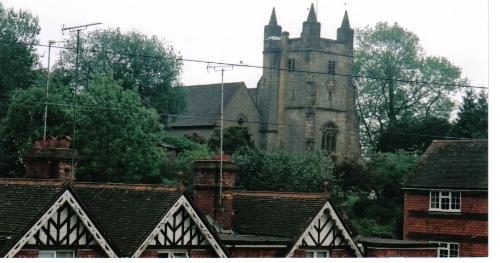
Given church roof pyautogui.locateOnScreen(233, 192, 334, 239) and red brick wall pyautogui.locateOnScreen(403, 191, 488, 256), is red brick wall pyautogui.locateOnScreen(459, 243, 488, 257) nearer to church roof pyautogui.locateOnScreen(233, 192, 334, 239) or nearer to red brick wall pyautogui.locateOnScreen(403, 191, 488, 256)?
red brick wall pyautogui.locateOnScreen(403, 191, 488, 256)

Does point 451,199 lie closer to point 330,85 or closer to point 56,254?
point 56,254

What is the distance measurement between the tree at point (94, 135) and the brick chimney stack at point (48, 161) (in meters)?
22.4

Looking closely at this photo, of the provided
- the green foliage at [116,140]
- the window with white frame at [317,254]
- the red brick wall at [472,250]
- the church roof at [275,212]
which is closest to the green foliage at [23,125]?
the green foliage at [116,140]

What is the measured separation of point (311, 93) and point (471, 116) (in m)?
25.0

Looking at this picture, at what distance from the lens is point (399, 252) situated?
1052 inches

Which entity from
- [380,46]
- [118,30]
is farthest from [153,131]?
[380,46]

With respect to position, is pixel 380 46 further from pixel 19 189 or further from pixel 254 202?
pixel 19 189

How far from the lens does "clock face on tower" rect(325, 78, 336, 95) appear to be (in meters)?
81.2

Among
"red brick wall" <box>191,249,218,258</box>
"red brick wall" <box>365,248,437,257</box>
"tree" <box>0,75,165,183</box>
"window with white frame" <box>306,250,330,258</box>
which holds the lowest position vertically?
"red brick wall" <box>365,248,437,257</box>

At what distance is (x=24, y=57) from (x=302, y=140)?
2706cm

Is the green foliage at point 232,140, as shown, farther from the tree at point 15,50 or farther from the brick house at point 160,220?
the brick house at point 160,220

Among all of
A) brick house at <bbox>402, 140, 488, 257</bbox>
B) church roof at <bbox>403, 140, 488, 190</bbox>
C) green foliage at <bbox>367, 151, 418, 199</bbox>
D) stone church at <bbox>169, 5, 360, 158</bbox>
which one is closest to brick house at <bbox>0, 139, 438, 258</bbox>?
brick house at <bbox>402, 140, 488, 257</bbox>

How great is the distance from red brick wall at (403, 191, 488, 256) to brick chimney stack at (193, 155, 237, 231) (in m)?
10.9

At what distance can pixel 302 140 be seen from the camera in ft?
262
